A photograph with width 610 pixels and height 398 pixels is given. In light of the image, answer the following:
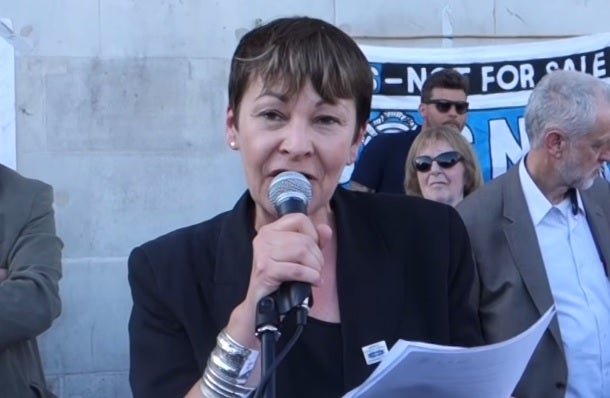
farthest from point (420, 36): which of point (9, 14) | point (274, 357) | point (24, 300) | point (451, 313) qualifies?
point (274, 357)

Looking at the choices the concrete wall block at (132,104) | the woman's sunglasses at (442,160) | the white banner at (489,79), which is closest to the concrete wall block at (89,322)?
the concrete wall block at (132,104)

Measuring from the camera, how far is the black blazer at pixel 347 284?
2.47 metres

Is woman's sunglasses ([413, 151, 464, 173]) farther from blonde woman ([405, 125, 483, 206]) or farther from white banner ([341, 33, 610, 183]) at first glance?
white banner ([341, 33, 610, 183])

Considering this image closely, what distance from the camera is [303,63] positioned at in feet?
7.86

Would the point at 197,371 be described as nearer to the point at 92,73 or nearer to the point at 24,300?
the point at 24,300

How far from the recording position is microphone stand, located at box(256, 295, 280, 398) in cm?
203

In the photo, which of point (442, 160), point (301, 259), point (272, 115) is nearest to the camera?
point (301, 259)

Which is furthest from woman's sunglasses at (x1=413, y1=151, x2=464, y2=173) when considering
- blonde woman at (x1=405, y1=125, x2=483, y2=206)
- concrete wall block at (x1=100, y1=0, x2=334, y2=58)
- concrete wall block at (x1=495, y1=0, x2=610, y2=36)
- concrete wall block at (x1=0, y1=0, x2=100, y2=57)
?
concrete wall block at (x1=0, y1=0, x2=100, y2=57)

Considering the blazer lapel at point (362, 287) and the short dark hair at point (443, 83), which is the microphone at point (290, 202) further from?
the short dark hair at point (443, 83)

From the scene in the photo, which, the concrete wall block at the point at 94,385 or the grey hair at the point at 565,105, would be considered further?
the concrete wall block at the point at 94,385

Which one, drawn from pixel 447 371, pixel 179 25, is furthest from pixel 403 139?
pixel 447 371

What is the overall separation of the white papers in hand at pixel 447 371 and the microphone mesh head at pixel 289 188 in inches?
12.6

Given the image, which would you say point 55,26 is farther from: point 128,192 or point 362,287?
point 362,287

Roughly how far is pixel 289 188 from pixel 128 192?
198 inches
